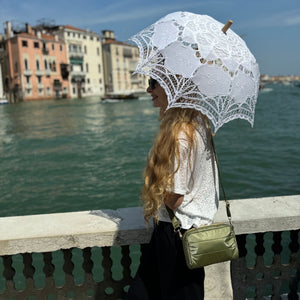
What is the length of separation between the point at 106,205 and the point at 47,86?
145 ft

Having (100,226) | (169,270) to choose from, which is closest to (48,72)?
(100,226)

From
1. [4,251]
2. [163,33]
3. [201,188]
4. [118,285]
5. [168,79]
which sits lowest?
[118,285]

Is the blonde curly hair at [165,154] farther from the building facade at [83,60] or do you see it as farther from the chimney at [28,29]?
the building facade at [83,60]

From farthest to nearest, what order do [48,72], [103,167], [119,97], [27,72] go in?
[48,72]
[119,97]
[27,72]
[103,167]

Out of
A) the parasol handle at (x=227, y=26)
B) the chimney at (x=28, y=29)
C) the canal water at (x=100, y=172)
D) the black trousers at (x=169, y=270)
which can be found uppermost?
the chimney at (x=28, y=29)

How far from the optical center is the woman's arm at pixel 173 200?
1294mm

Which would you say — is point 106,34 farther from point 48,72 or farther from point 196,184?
point 196,184

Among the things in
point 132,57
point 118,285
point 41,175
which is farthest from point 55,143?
point 132,57

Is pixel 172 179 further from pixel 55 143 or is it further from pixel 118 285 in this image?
pixel 55 143

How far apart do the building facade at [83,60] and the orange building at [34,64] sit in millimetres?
1545

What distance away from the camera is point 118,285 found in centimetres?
182

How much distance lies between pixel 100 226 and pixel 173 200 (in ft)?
1.75

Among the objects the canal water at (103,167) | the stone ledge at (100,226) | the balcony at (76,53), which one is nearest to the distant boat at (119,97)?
the balcony at (76,53)

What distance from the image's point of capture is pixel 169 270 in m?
1.40
